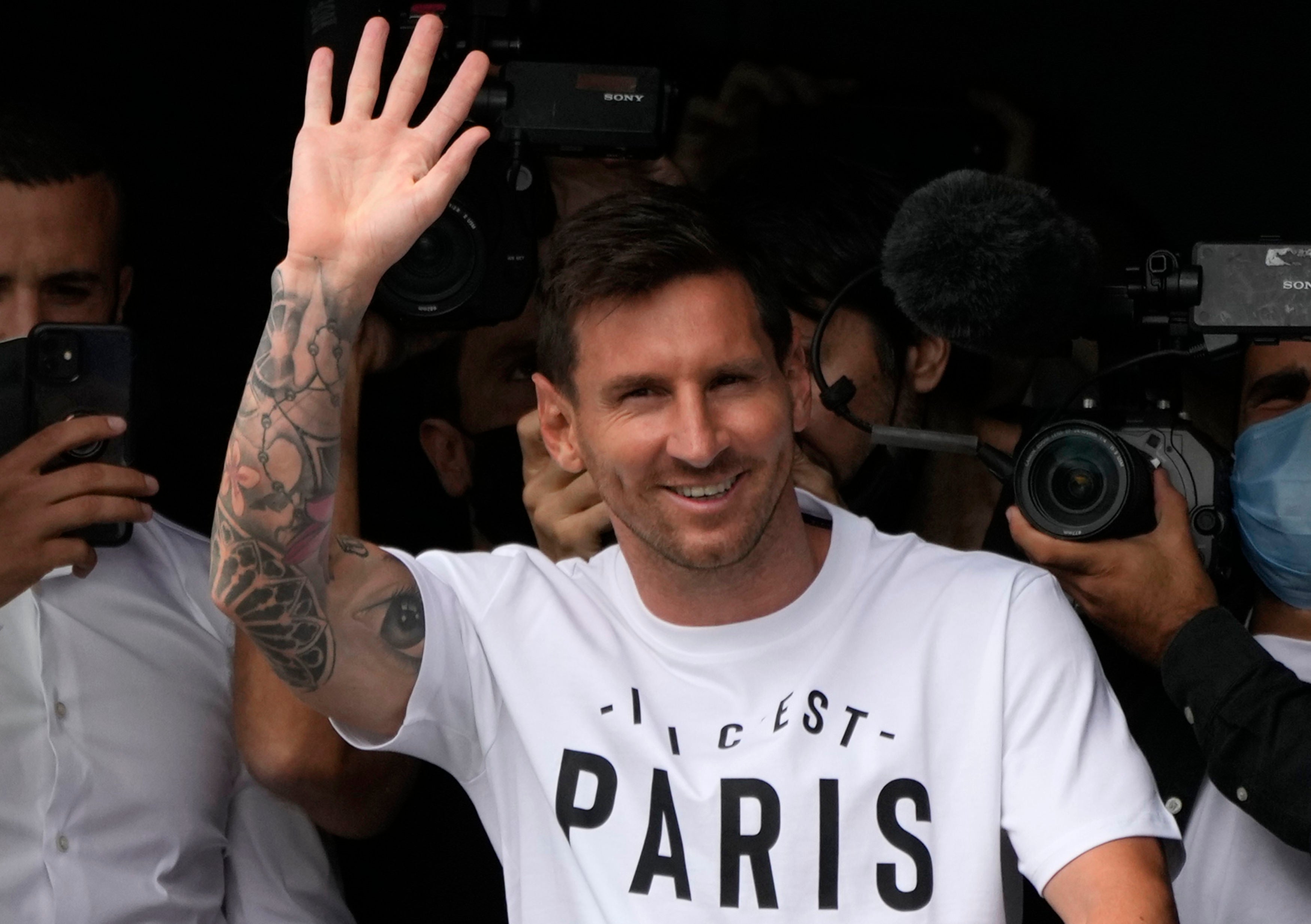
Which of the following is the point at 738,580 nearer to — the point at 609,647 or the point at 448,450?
the point at 609,647

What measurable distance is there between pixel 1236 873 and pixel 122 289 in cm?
172

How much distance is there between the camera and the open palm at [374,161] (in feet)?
5.71

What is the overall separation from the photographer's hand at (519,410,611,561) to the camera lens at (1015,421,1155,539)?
571 mm

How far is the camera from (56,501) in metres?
2.06

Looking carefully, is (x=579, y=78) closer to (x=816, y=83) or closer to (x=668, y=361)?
(x=668, y=361)

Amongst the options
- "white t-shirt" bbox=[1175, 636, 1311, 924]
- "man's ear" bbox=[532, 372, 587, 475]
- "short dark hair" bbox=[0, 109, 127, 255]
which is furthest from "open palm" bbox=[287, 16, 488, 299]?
"white t-shirt" bbox=[1175, 636, 1311, 924]

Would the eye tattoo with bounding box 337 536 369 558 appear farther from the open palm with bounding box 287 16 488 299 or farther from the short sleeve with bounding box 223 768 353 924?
the short sleeve with bounding box 223 768 353 924

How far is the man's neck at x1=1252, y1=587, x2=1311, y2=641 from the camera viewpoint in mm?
2178

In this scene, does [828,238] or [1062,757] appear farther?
[828,238]

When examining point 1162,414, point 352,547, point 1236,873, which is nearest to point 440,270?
point 352,547

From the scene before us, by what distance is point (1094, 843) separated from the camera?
1.71 metres

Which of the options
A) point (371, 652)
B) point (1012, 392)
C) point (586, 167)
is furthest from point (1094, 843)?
point (586, 167)

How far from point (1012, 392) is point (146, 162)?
1468 millimetres

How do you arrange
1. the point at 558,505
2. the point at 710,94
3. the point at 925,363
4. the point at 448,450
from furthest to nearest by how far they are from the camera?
the point at 710,94, the point at 448,450, the point at 925,363, the point at 558,505
